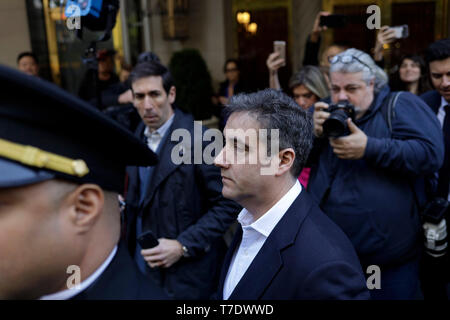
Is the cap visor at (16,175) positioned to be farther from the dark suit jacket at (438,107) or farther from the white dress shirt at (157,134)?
the dark suit jacket at (438,107)

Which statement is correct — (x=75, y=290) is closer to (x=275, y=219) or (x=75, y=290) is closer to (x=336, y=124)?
(x=275, y=219)

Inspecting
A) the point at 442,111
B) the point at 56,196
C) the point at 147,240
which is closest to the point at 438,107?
the point at 442,111

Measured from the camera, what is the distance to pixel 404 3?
25.4 ft

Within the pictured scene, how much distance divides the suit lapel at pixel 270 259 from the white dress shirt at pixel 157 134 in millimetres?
1395

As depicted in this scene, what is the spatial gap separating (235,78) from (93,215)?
5.58 metres

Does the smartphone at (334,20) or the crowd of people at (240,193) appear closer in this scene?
the crowd of people at (240,193)

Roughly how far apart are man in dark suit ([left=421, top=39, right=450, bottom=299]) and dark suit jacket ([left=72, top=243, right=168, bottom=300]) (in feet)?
6.39

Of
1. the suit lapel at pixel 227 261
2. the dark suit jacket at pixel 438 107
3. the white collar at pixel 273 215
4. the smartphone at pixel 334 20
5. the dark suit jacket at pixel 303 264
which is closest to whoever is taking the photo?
the dark suit jacket at pixel 303 264

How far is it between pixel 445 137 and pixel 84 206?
265cm

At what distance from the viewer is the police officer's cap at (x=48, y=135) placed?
0.85 m

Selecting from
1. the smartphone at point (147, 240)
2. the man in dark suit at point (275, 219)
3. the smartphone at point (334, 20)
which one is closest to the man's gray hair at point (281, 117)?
the man in dark suit at point (275, 219)

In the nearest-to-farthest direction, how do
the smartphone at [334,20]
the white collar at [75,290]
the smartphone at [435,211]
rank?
the white collar at [75,290]
the smartphone at [435,211]
the smartphone at [334,20]
